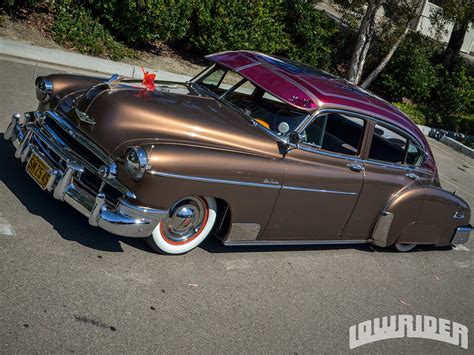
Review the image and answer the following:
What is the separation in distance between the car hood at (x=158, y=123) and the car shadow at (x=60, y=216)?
779mm

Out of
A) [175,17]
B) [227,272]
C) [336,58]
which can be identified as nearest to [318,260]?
[227,272]

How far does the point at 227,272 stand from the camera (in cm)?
507

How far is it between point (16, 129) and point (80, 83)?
29.5 inches

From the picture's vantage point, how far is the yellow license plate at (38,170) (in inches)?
183

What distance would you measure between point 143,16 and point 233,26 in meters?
2.32

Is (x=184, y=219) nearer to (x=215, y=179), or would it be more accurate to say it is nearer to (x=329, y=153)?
(x=215, y=179)

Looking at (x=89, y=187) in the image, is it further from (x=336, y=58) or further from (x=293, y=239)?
(x=336, y=58)

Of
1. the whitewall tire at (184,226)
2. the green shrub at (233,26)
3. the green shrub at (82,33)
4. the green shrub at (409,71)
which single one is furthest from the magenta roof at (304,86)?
the green shrub at (409,71)

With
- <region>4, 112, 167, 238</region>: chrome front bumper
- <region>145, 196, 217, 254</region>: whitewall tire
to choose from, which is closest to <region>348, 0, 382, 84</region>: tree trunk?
<region>145, 196, 217, 254</region>: whitewall tire

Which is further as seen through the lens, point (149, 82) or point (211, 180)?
point (149, 82)

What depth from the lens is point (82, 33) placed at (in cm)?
1159

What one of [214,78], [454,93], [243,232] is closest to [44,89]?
[214,78]

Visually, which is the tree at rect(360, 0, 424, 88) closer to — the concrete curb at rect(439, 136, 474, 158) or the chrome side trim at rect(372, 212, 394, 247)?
the concrete curb at rect(439, 136, 474, 158)
